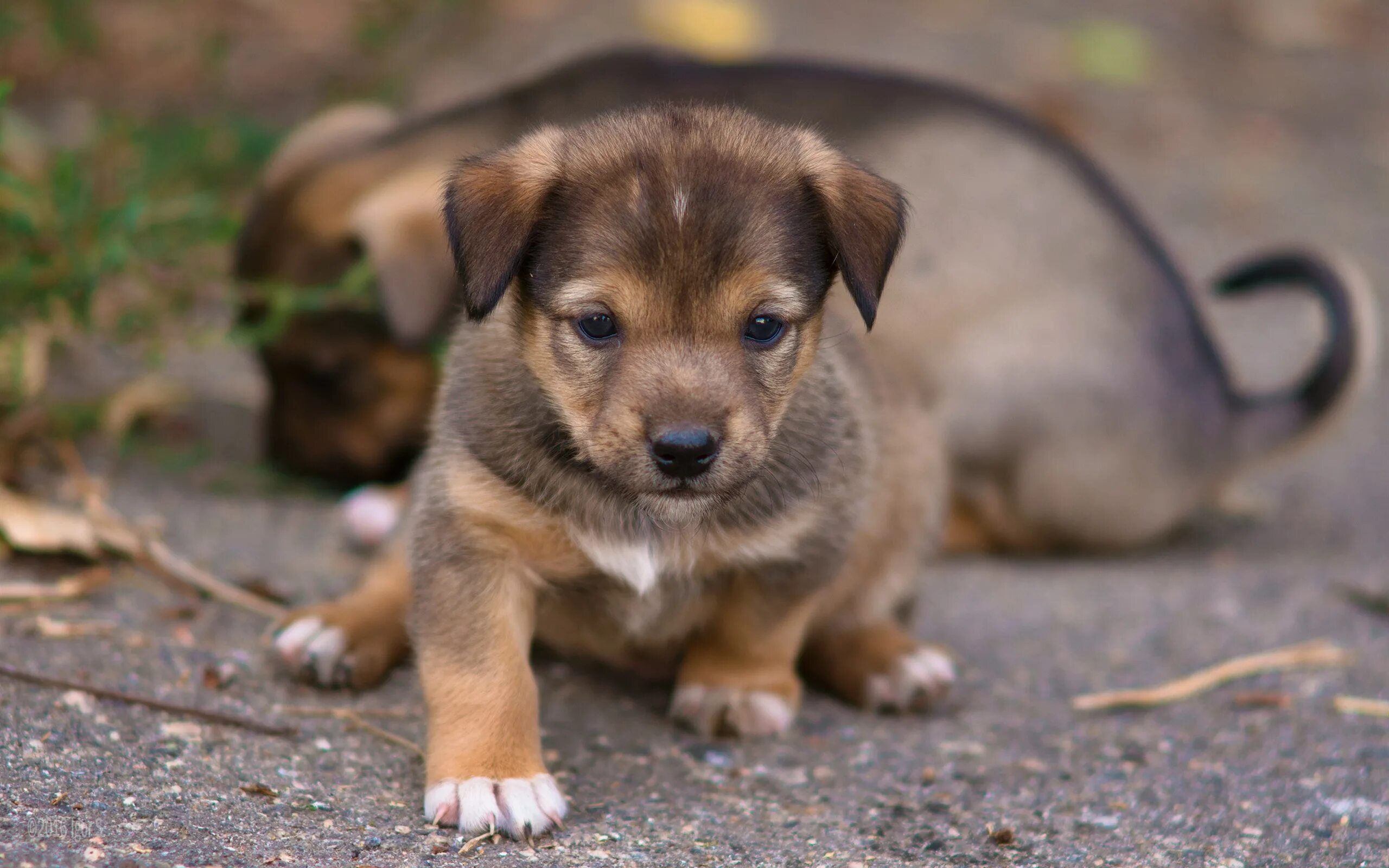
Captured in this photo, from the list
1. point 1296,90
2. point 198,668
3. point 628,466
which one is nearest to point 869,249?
Answer: point 628,466

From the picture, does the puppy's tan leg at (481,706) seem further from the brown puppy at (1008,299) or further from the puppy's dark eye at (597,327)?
the brown puppy at (1008,299)

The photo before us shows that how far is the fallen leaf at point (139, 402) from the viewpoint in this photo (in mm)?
6375

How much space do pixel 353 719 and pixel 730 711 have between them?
3.36 ft

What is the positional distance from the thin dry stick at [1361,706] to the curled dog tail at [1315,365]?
235 centimetres

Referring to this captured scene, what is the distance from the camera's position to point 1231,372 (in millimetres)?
7250

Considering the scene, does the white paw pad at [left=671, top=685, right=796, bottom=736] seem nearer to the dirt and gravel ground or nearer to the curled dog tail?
the dirt and gravel ground

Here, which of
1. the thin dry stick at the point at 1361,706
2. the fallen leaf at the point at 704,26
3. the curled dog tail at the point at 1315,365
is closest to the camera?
the thin dry stick at the point at 1361,706

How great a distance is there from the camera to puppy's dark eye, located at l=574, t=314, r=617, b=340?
3.62 meters

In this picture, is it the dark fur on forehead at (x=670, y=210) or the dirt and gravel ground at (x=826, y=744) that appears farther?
Answer: the dark fur on forehead at (x=670, y=210)

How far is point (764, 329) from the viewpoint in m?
3.72

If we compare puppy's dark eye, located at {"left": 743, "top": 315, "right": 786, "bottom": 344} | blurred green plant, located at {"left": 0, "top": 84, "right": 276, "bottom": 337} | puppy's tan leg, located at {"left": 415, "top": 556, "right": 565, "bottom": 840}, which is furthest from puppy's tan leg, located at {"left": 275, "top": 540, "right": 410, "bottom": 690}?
blurred green plant, located at {"left": 0, "top": 84, "right": 276, "bottom": 337}

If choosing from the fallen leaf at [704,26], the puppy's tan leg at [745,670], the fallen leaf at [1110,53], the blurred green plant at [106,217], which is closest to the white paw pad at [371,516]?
the blurred green plant at [106,217]

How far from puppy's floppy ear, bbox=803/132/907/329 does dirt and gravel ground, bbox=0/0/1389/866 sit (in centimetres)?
126

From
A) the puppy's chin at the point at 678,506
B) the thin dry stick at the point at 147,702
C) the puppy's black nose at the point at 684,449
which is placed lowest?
the thin dry stick at the point at 147,702
